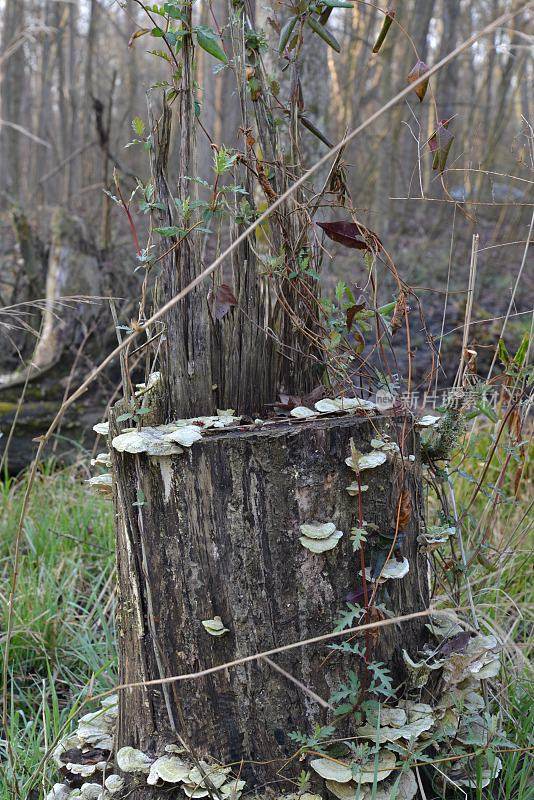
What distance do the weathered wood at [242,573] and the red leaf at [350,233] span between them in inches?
17.8

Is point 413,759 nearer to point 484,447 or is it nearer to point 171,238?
point 171,238

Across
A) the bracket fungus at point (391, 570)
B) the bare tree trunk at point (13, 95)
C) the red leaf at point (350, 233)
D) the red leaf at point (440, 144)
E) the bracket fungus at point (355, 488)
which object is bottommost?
the bracket fungus at point (391, 570)

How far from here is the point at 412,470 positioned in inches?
72.0

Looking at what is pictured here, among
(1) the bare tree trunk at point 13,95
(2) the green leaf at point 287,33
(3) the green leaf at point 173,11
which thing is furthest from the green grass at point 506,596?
(1) the bare tree trunk at point 13,95

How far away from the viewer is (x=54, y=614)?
9.11ft

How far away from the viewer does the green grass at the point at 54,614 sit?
221 centimetres

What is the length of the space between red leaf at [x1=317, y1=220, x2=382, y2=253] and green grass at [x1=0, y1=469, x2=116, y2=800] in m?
1.44

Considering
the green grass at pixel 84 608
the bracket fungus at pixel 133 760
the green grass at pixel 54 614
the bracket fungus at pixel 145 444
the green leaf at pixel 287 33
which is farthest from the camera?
the green grass at pixel 54 614

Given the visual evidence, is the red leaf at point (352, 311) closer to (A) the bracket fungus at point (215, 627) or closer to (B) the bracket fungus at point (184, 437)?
(B) the bracket fungus at point (184, 437)

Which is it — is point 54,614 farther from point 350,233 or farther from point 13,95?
point 13,95

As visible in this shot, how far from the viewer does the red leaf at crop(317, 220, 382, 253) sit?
5.63 ft

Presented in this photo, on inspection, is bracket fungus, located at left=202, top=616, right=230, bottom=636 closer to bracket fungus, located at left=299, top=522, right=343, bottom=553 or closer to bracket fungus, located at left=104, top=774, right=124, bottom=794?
bracket fungus, located at left=299, top=522, right=343, bottom=553

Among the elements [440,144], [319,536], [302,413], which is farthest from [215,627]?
[440,144]

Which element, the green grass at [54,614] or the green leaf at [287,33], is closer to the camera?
the green leaf at [287,33]
